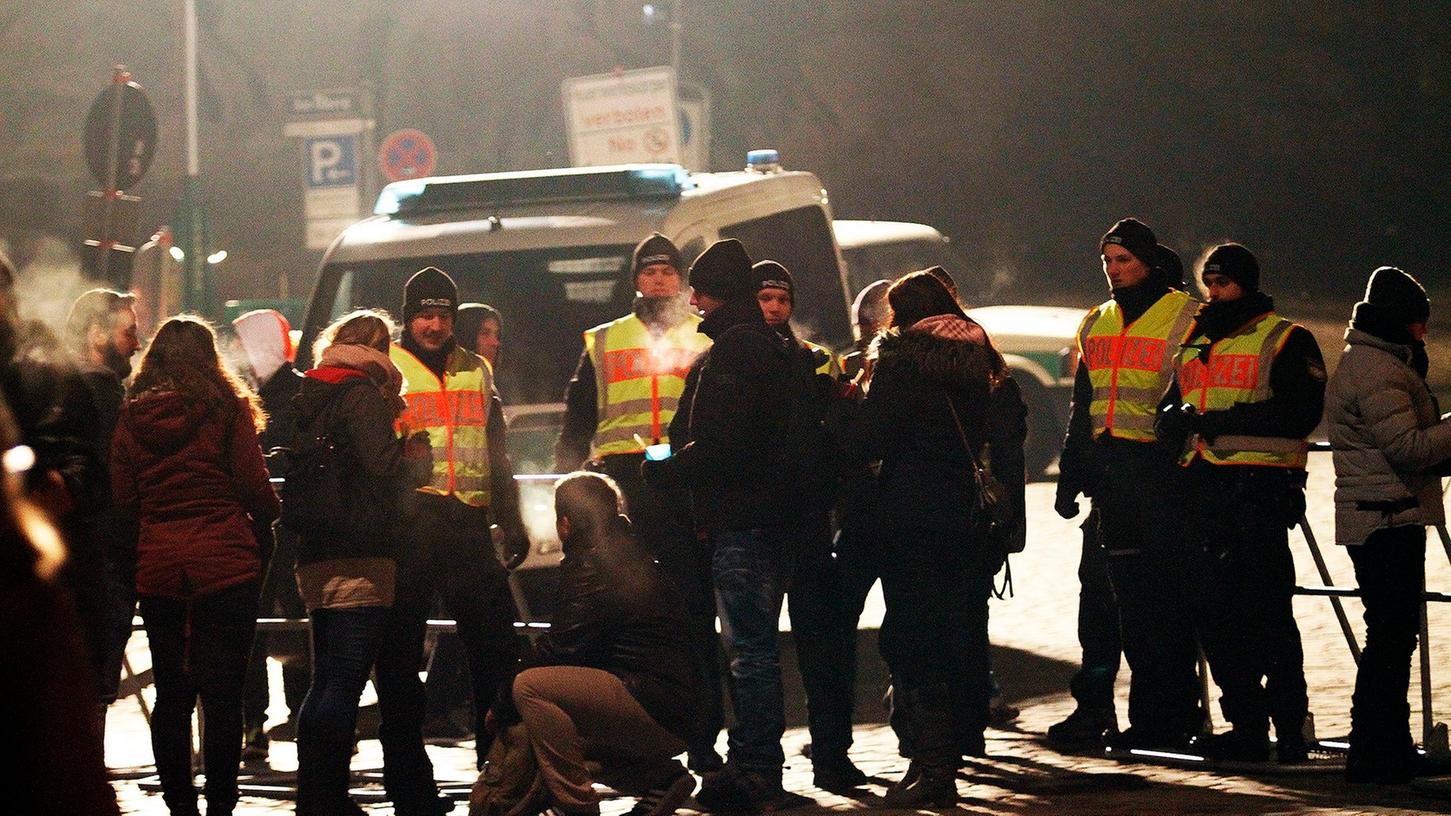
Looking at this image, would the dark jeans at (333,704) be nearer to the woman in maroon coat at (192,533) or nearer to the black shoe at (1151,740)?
the woman in maroon coat at (192,533)

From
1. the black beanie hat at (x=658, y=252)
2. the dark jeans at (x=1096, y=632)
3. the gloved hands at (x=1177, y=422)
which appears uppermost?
the black beanie hat at (x=658, y=252)

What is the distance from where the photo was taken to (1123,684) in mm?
10250

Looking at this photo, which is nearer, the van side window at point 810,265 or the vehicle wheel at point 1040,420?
the van side window at point 810,265

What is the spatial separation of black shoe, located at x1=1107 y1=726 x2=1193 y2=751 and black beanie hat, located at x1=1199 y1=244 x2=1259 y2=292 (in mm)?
1549

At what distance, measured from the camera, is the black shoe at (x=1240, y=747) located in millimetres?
7832

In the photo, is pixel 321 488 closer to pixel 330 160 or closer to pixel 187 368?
pixel 187 368

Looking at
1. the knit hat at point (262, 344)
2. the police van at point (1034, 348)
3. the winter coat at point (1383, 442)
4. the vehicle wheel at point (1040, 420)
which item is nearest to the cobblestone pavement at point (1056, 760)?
the winter coat at point (1383, 442)

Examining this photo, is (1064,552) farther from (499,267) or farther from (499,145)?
(499,145)

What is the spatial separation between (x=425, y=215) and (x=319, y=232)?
38.3 ft

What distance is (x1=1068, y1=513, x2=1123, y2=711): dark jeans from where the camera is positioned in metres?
8.64

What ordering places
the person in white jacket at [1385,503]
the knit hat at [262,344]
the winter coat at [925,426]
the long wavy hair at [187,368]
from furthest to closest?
1. the knit hat at [262,344]
2. the winter coat at [925,426]
3. the person in white jacket at [1385,503]
4. the long wavy hair at [187,368]

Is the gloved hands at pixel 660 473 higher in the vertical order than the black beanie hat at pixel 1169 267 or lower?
lower

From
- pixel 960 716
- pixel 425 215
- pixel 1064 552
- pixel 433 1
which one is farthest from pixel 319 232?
pixel 433 1

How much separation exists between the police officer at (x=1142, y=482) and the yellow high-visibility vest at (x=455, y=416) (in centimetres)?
211
